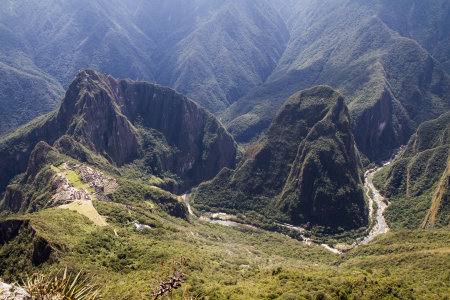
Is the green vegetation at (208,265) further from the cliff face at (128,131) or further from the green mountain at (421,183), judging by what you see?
the cliff face at (128,131)

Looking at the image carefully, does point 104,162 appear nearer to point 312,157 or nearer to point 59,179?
point 59,179

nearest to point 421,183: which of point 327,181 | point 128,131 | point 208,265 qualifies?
point 327,181

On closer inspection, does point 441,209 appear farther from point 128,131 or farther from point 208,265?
point 128,131

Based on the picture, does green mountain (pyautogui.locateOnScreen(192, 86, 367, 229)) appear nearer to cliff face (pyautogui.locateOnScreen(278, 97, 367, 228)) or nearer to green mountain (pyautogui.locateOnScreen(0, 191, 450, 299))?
cliff face (pyautogui.locateOnScreen(278, 97, 367, 228))

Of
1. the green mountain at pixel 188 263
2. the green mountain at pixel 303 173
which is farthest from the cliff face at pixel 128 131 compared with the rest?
the green mountain at pixel 188 263

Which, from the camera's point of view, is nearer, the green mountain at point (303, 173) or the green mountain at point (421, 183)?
the green mountain at point (421, 183)
